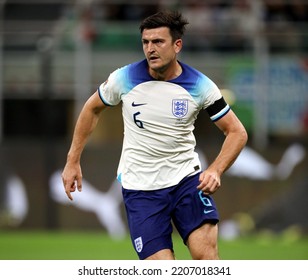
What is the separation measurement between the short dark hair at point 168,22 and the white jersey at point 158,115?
0.31 metres

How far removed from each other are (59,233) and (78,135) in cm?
916

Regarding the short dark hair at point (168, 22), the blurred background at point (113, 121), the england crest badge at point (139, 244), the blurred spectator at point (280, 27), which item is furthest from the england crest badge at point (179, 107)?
the blurred spectator at point (280, 27)

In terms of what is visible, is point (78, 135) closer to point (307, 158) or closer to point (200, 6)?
point (307, 158)

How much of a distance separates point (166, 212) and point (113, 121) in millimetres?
9152

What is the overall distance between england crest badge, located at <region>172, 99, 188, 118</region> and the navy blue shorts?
0.54 metres

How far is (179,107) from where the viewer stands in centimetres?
845

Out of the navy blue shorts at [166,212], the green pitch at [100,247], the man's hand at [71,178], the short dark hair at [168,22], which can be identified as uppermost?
the short dark hair at [168,22]

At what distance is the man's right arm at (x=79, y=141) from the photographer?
8656mm

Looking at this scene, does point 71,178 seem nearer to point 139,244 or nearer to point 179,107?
point 139,244

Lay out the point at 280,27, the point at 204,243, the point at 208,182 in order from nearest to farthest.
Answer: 1. the point at 208,182
2. the point at 204,243
3. the point at 280,27

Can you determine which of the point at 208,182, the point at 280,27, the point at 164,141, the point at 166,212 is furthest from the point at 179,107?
the point at 280,27

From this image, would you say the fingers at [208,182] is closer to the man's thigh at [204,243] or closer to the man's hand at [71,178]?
the man's thigh at [204,243]

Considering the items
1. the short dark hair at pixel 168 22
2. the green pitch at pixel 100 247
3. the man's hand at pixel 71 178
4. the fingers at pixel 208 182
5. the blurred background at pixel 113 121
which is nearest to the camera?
the fingers at pixel 208 182
